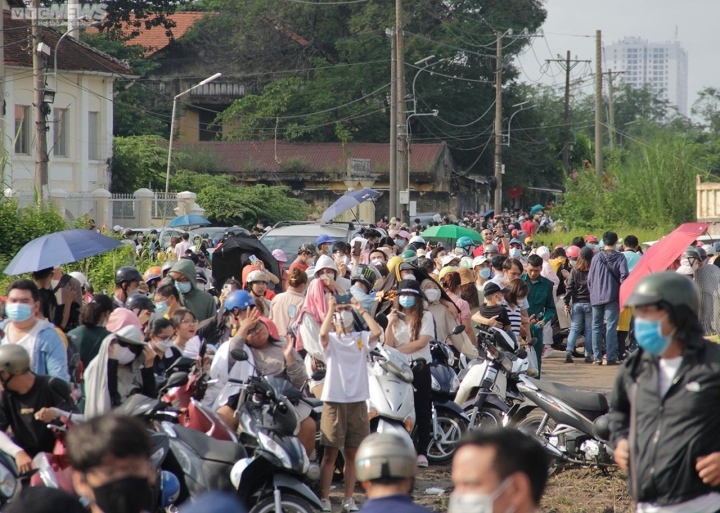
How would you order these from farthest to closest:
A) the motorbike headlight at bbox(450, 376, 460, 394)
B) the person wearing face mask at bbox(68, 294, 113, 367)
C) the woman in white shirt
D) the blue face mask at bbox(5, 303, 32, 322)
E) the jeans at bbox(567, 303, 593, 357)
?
1. the jeans at bbox(567, 303, 593, 357)
2. the motorbike headlight at bbox(450, 376, 460, 394)
3. the woman in white shirt
4. the person wearing face mask at bbox(68, 294, 113, 367)
5. the blue face mask at bbox(5, 303, 32, 322)

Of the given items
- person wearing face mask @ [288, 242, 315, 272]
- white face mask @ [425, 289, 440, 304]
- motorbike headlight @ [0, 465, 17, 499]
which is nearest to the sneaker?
motorbike headlight @ [0, 465, 17, 499]

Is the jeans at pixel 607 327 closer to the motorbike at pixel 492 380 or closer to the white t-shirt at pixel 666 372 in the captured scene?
the motorbike at pixel 492 380

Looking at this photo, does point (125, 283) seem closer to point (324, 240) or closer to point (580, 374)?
point (580, 374)

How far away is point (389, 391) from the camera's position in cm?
958

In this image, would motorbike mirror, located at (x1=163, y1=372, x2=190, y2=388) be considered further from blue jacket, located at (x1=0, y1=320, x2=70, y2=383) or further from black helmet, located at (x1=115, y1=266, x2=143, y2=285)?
black helmet, located at (x1=115, y1=266, x2=143, y2=285)

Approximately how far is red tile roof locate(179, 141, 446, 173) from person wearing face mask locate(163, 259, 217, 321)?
41379mm

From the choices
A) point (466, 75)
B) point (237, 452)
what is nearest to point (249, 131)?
point (466, 75)

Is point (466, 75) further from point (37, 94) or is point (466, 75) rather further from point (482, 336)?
point (482, 336)

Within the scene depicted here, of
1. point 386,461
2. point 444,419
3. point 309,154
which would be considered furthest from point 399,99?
point 386,461

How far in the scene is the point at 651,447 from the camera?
484 cm

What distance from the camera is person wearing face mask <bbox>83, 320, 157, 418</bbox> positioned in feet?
24.8

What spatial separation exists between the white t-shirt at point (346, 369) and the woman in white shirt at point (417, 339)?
1.50 m

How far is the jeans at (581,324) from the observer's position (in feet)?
56.2

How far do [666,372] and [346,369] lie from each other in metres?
4.04
